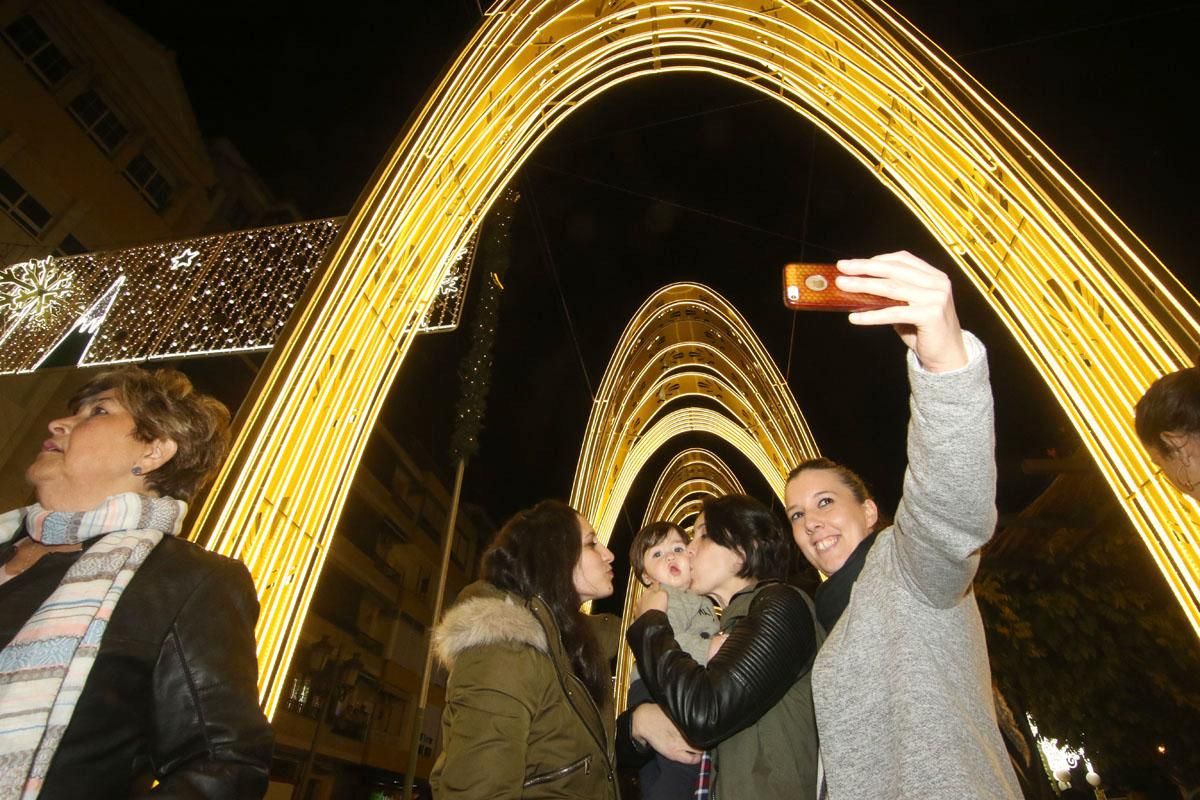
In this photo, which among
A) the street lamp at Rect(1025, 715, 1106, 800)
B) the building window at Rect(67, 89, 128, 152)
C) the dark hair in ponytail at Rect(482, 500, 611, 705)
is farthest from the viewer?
the building window at Rect(67, 89, 128, 152)

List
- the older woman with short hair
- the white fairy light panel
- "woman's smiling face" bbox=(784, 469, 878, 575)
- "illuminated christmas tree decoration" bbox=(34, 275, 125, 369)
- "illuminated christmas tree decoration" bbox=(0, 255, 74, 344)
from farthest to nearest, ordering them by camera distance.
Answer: "illuminated christmas tree decoration" bbox=(0, 255, 74, 344) → "illuminated christmas tree decoration" bbox=(34, 275, 125, 369) → the white fairy light panel → "woman's smiling face" bbox=(784, 469, 878, 575) → the older woman with short hair

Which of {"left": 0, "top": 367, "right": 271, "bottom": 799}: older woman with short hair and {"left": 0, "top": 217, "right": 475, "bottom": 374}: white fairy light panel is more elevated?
{"left": 0, "top": 217, "right": 475, "bottom": 374}: white fairy light panel

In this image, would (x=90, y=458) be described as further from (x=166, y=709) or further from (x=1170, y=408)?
(x=1170, y=408)

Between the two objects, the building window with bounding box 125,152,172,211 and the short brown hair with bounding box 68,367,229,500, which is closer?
the short brown hair with bounding box 68,367,229,500

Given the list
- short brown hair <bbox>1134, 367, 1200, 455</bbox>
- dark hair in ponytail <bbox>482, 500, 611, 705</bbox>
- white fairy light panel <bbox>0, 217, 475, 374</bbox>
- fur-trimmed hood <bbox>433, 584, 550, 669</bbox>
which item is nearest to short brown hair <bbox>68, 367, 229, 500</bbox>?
fur-trimmed hood <bbox>433, 584, 550, 669</bbox>

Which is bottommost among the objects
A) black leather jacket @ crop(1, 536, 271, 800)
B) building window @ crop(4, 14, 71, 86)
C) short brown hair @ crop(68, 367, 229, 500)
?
black leather jacket @ crop(1, 536, 271, 800)

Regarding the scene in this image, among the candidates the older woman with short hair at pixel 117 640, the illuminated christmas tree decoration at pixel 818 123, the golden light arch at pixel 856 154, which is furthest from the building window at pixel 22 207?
the older woman with short hair at pixel 117 640

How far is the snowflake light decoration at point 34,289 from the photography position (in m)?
6.28

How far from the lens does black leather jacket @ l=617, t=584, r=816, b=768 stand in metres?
2.39

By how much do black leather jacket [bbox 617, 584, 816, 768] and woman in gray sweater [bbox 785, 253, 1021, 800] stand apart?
32 centimetres

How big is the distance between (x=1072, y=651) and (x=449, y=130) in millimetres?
12082

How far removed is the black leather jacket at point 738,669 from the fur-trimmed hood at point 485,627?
505 millimetres

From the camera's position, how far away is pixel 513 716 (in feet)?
8.59

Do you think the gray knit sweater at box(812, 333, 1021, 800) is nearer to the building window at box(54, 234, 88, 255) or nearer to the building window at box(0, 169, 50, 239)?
the building window at box(0, 169, 50, 239)
